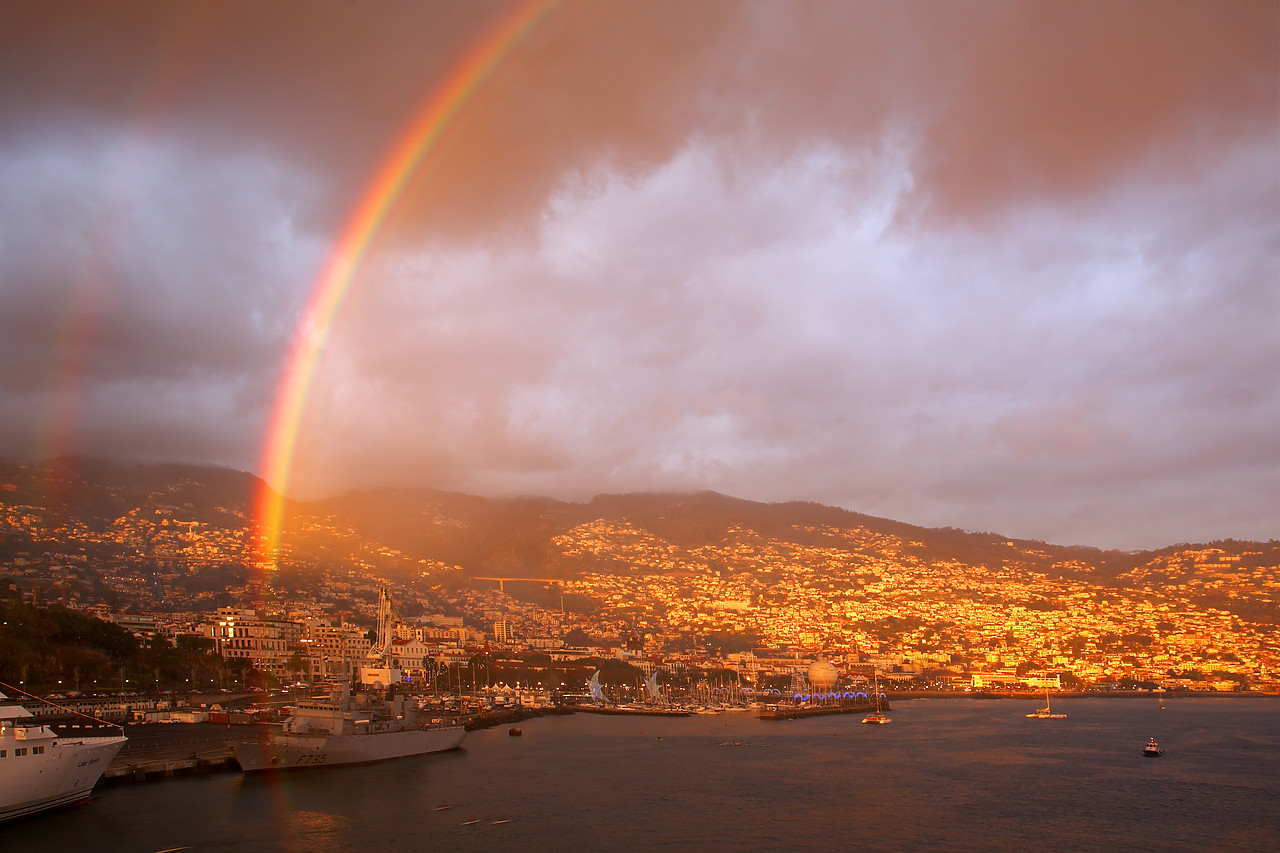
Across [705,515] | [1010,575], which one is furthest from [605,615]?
[1010,575]

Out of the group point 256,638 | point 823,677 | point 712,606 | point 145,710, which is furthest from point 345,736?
point 712,606

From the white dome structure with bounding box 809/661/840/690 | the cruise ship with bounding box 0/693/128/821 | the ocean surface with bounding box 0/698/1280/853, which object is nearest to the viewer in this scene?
the cruise ship with bounding box 0/693/128/821

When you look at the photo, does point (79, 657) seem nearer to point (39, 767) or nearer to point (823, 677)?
point (39, 767)

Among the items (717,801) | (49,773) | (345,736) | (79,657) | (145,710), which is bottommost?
(717,801)

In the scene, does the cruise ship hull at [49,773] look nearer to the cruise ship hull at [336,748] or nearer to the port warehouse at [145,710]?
the cruise ship hull at [336,748]

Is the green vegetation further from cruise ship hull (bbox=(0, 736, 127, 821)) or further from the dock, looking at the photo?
cruise ship hull (bbox=(0, 736, 127, 821))

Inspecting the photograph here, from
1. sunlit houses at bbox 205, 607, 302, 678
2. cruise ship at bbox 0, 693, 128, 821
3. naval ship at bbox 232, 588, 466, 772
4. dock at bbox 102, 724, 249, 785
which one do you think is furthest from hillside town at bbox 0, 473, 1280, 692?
cruise ship at bbox 0, 693, 128, 821
